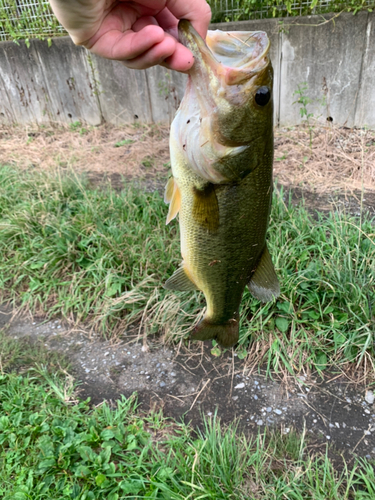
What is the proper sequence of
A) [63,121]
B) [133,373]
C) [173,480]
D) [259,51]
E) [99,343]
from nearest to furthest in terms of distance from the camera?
1. [259,51]
2. [173,480]
3. [133,373]
4. [99,343]
5. [63,121]

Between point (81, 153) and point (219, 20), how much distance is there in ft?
9.80

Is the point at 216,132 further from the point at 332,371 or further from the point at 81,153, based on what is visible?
the point at 81,153

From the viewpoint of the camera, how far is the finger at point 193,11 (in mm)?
1342

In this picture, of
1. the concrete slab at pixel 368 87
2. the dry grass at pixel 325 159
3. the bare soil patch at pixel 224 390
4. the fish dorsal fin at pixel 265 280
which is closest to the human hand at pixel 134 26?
the fish dorsal fin at pixel 265 280

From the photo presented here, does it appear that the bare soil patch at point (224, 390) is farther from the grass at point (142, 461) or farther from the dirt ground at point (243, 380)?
the grass at point (142, 461)

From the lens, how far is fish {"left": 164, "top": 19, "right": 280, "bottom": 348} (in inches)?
47.6

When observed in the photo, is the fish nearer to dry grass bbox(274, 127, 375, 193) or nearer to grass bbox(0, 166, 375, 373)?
grass bbox(0, 166, 375, 373)

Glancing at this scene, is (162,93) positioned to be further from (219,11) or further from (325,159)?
(325,159)

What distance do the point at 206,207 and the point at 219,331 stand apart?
2.34 feet

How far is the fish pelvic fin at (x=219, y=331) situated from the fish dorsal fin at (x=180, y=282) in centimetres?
20

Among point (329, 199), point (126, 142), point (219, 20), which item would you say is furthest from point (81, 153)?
point (329, 199)

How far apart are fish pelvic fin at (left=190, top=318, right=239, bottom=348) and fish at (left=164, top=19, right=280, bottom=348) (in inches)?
4.4

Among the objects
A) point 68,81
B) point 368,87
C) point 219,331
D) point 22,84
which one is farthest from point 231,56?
point 22,84

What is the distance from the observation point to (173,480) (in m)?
1.89
